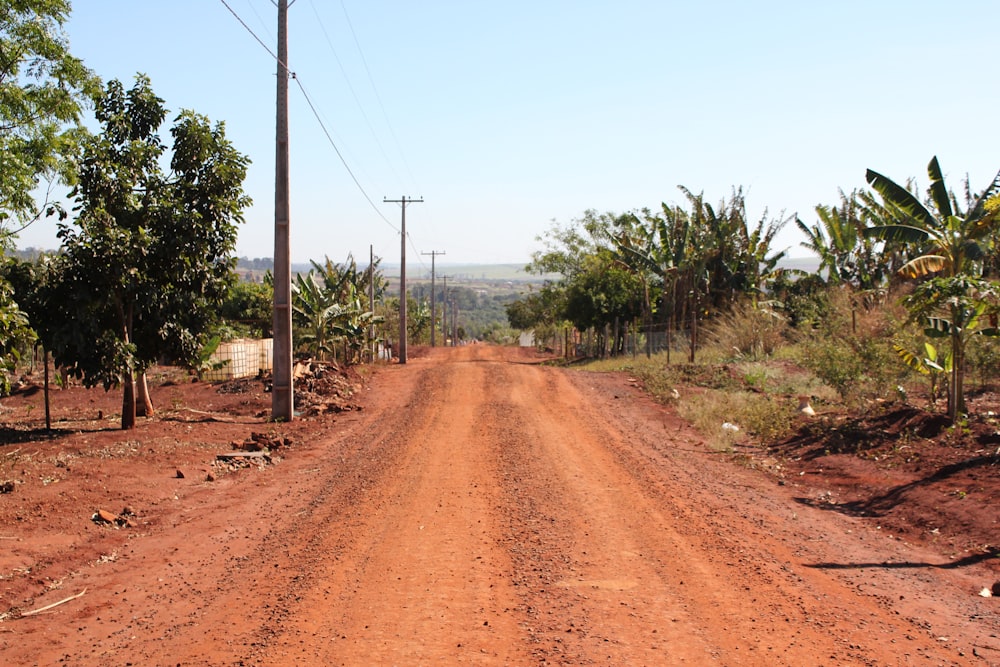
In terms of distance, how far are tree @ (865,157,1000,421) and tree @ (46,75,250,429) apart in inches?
466

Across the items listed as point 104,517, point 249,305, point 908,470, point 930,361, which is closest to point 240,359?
point 249,305

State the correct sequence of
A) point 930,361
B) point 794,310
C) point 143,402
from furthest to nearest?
point 794,310 → point 143,402 → point 930,361

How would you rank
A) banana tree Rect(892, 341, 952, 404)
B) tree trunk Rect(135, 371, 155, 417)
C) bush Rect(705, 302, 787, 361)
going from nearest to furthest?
banana tree Rect(892, 341, 952, 404), tree trunk Rect(135, 371, 155, 417), bush Rect(705, 302, 787, 361)

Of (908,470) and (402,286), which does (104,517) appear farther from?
(402,286)

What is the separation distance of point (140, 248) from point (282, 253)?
3.08 meters

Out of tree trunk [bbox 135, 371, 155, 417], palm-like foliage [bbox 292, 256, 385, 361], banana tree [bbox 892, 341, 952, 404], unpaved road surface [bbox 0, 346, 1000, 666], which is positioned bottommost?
unpaved road surface [bbox 0, 346, 1000, 666]

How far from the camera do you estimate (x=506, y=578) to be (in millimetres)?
6723

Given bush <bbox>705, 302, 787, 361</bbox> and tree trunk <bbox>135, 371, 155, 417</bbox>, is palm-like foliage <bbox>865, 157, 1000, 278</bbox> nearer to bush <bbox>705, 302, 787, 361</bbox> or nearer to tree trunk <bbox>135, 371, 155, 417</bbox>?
bush <bbox>705, 302, 787, 361</bbox>

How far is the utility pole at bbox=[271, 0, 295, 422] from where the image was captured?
1625 cm

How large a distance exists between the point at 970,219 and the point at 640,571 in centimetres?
1023

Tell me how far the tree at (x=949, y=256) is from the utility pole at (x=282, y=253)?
1121cm

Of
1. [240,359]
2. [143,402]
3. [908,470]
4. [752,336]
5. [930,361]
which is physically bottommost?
[908,470]

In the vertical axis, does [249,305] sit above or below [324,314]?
above

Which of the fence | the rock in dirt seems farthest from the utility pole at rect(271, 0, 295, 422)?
the rock in dirt
